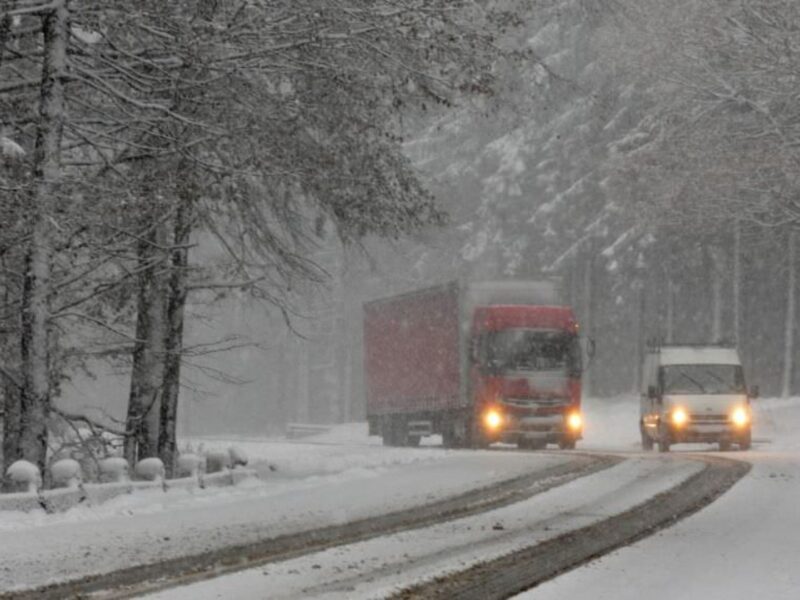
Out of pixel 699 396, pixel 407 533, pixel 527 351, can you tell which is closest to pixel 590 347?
pixel 527 351

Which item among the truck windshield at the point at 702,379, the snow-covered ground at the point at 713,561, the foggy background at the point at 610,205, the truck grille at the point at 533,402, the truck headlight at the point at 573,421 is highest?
the foggy background at the point at 610,205

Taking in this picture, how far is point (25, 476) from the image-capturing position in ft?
50.3

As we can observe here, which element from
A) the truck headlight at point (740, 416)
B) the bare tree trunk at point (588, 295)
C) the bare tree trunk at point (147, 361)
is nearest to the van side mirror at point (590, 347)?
the truck headlight at point (740, 416)

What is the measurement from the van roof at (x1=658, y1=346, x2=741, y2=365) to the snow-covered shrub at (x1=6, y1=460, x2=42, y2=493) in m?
20.3

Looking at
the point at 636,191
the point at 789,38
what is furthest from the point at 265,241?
the point at 636,191

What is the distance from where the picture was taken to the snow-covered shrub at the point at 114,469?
1739cm

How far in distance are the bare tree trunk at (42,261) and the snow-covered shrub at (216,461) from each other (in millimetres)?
3540

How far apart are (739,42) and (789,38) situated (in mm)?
2007

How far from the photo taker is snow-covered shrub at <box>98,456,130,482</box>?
57.1 ft

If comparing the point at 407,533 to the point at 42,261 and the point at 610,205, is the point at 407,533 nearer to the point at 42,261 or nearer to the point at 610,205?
the point at 42,261

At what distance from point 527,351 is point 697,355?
387cm

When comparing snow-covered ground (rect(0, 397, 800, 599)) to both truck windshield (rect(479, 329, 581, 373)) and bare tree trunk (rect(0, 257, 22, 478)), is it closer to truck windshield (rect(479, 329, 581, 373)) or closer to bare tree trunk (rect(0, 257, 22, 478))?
bare tree trunk (rect(0, 257, 22, 478))

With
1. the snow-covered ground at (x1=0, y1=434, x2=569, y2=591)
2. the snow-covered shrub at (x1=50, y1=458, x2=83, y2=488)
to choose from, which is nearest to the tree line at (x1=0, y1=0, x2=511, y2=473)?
the snow-covered shrub at (x1=50, y1=458, x2=83, y2=488)

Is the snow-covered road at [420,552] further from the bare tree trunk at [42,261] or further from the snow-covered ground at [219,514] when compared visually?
the bare tree trunk at [42,261]
